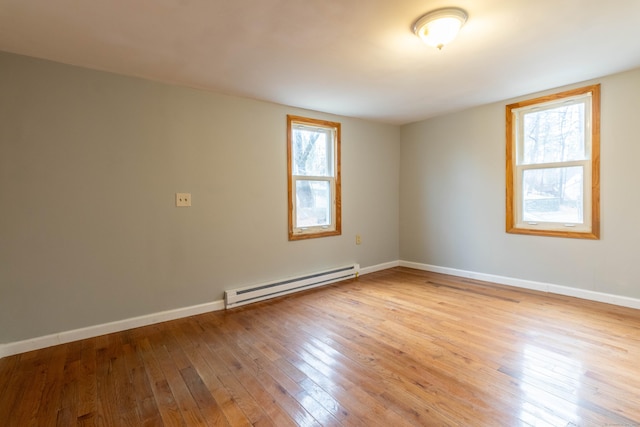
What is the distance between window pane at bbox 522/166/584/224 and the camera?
318cm

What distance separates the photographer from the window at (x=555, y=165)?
3051 millimetres

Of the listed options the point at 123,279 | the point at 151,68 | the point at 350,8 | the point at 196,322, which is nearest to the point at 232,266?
the point at 196,322

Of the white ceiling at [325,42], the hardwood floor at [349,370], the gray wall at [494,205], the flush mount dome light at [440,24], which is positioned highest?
the white ceiling at [325,42]

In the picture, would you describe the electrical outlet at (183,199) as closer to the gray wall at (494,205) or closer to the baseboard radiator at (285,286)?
the baseboard radiator at (285,286)

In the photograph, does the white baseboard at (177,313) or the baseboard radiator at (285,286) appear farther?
the baseboard radiator at (285,286)

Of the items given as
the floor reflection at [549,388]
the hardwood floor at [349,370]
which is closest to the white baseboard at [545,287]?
the hardwood floor at [349,370]

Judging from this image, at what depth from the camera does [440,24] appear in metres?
1.88

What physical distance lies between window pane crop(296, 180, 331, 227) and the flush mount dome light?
219 centimetres

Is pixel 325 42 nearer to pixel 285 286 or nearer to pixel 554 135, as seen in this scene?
pixel 285 286

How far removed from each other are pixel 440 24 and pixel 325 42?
2.55 feet

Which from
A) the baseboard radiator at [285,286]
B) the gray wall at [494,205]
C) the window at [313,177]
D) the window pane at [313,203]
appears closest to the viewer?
the gray wall at [494,205]

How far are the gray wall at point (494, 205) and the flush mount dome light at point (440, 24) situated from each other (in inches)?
86.0

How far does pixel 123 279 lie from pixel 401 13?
297 centimetres

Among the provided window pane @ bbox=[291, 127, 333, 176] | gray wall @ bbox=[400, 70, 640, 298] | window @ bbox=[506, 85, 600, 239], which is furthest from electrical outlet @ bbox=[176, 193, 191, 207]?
window @ bbox=[506, 85, 600, 239]
